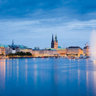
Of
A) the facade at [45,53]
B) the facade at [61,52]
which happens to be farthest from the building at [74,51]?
the facade at [45,53]

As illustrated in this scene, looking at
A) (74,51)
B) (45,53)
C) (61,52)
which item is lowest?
(45,53)

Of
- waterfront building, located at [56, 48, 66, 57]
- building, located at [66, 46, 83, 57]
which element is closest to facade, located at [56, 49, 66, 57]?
waterfront building, located at [56, 48, 66, 57]

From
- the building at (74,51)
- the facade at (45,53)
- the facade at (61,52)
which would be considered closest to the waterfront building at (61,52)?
the facade at (61,52)

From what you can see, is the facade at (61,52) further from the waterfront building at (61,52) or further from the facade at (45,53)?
the facade at (45,53)

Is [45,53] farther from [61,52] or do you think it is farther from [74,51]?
[74,51]

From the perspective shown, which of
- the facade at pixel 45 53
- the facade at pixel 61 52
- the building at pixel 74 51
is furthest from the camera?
the facade at pixel 45 53

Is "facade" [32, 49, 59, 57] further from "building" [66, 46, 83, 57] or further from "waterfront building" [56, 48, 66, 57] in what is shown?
"building" [66, 46, 83, 57]

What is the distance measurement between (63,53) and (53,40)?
41.5 feet

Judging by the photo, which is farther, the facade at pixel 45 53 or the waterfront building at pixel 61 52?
the facade at pixel 45 53

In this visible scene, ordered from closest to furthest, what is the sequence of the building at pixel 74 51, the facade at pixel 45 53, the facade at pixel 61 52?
the building at pixel 74 51 < the facade at pixel 61 52 < the facade at pixel 45 53

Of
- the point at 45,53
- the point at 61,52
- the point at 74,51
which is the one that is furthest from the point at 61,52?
the point at 74,51

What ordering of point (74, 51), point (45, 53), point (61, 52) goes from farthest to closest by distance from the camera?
point (45, 53), point (61, 52), point (74, 51)

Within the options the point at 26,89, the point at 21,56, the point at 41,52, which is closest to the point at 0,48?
the point at 21,56

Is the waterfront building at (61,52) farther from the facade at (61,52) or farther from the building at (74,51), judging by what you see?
the building at (74,51)
